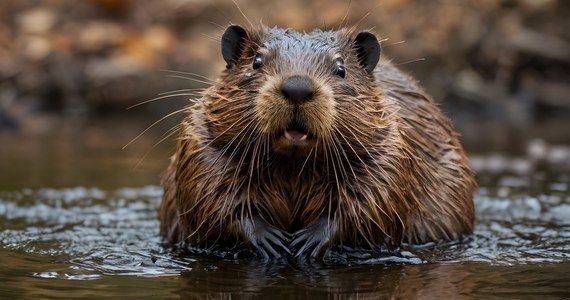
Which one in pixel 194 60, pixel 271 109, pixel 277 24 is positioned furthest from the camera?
pixel 194 60

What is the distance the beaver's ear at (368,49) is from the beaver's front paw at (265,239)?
1211mm

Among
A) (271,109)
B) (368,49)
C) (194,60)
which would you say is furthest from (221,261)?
(194,60)

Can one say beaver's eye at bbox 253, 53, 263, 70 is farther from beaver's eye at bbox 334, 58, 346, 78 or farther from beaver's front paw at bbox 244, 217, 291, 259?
beaver's front paw at bbox 244, 217, 291, 259

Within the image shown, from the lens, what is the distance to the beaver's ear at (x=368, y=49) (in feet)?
21.4

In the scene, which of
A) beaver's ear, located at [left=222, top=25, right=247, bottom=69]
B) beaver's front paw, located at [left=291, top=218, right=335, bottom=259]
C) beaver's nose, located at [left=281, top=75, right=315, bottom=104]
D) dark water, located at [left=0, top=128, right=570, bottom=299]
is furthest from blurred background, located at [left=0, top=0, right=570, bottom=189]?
beaver's nose, located at [left=281, top=75, right=315, bottom=104]

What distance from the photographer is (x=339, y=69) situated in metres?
6.17

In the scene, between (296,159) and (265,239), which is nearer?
(296,159)

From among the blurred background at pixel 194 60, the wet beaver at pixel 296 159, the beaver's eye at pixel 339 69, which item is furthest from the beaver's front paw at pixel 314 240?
the blurred background at pixel 194 60

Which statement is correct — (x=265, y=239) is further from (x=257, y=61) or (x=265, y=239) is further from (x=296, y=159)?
(x=257, y=61)

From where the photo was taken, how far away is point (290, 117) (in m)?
5.51

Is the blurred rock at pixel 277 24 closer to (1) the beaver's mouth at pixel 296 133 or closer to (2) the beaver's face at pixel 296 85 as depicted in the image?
(2) the beaver's face at pixel 296 85

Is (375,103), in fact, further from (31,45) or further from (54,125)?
(31,45)

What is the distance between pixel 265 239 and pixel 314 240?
12.2 inches

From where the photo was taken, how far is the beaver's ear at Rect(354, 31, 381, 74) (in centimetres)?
652
